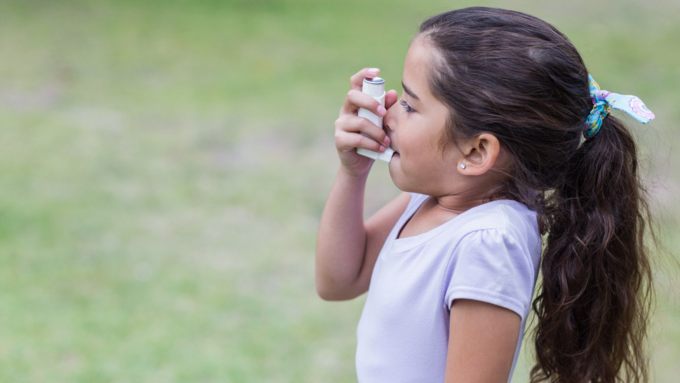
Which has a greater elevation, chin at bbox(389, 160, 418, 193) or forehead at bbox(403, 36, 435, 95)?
forehead at bbox(403, 36, 435, 95)

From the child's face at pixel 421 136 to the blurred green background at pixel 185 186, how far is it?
38cm

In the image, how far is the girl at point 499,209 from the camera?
1084 mm

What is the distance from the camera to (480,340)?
1.06 meters

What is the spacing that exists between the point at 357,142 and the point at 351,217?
9.6 inches

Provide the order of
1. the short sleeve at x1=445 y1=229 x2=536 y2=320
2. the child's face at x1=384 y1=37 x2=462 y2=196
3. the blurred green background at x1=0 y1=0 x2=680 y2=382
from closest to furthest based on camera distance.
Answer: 1. the short sleeve at x1=445 y1=229 x2=536 y2=320
2. the child's face at x1=384 y1=37 x2=462 y2=196
3. the blurred green background at x1=0 y1=0 x2=680 y2=382

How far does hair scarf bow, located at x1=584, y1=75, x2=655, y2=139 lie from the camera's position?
1.19 meters

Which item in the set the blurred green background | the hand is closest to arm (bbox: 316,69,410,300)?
the hand

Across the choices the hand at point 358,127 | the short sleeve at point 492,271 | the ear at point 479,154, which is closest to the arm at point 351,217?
the hand at point 358,127

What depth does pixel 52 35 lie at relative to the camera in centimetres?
742

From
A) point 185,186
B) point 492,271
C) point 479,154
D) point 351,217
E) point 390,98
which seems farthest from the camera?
point 185,186

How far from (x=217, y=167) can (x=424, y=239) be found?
364 centimetres

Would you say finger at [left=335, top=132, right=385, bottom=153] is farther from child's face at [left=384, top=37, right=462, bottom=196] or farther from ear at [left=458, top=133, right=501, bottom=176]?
ear at [left=458, top=133, right=501, bottom=176]

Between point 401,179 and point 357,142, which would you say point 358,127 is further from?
point 401,179

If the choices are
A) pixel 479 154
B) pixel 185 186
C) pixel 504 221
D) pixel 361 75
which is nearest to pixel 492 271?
pixel 504 221
